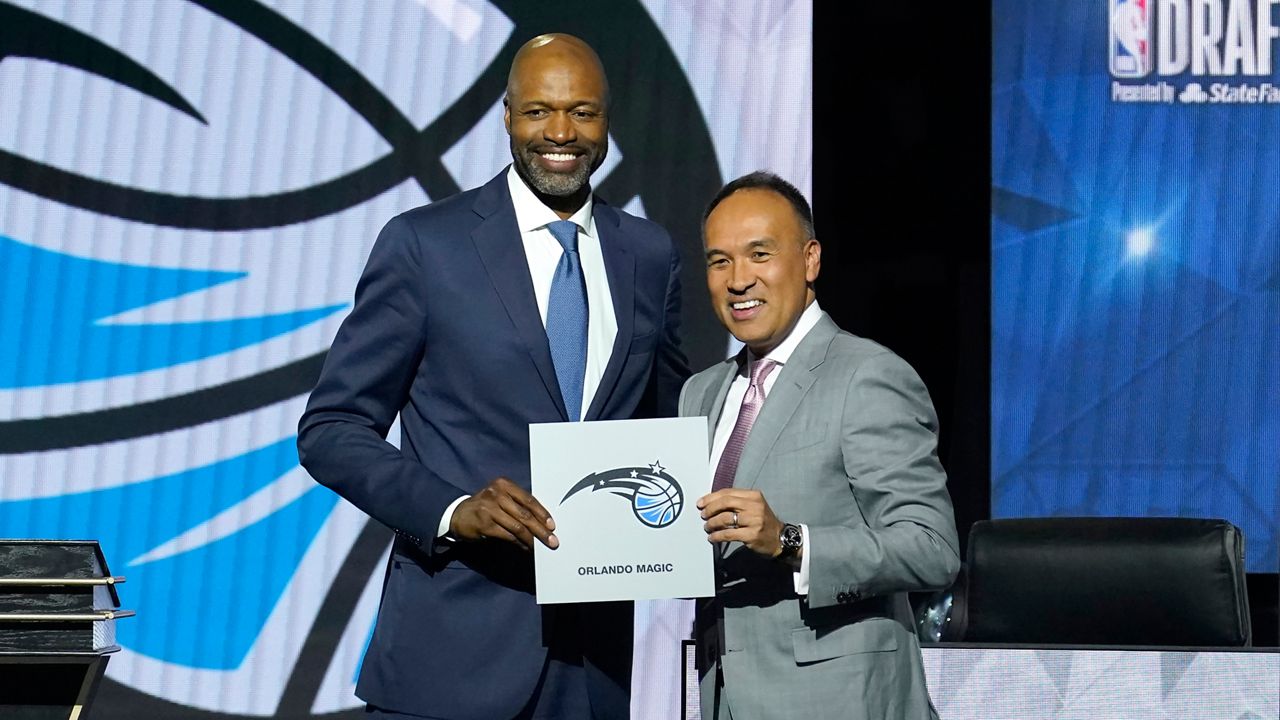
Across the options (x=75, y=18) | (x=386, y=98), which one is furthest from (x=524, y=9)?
(x=75, y=18)

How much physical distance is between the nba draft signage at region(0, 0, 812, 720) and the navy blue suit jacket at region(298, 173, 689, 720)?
6.89ft

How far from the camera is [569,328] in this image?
1992 mm

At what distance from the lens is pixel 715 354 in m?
4.11

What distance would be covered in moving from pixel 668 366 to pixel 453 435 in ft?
1.36

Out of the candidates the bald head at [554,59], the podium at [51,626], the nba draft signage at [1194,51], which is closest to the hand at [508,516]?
the bald head at [554,59]

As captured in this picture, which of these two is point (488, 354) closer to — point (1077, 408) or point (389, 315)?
point (389, 315)

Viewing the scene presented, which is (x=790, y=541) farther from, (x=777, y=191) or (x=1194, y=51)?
(x=1194, y=51)

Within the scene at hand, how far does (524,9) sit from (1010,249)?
172 cm

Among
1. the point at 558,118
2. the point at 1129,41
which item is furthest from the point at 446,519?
the point at 1129,41

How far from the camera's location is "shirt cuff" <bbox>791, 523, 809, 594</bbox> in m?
1.74

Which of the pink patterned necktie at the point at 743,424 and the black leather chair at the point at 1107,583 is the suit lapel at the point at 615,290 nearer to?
the pink patterned necktie at the point at 743,424

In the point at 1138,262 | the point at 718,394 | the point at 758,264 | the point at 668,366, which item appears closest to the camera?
the point at 758,264

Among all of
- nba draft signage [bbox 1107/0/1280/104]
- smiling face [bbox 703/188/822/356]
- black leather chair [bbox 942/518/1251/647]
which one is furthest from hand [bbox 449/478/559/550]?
nba draft signage [bbox 1107/0/1280/104]

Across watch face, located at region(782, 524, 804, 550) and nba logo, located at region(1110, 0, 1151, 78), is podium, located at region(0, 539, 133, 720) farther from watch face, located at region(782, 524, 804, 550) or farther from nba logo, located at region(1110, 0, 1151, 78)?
nba logo, located at region(1110, 0, 1151, 78)
